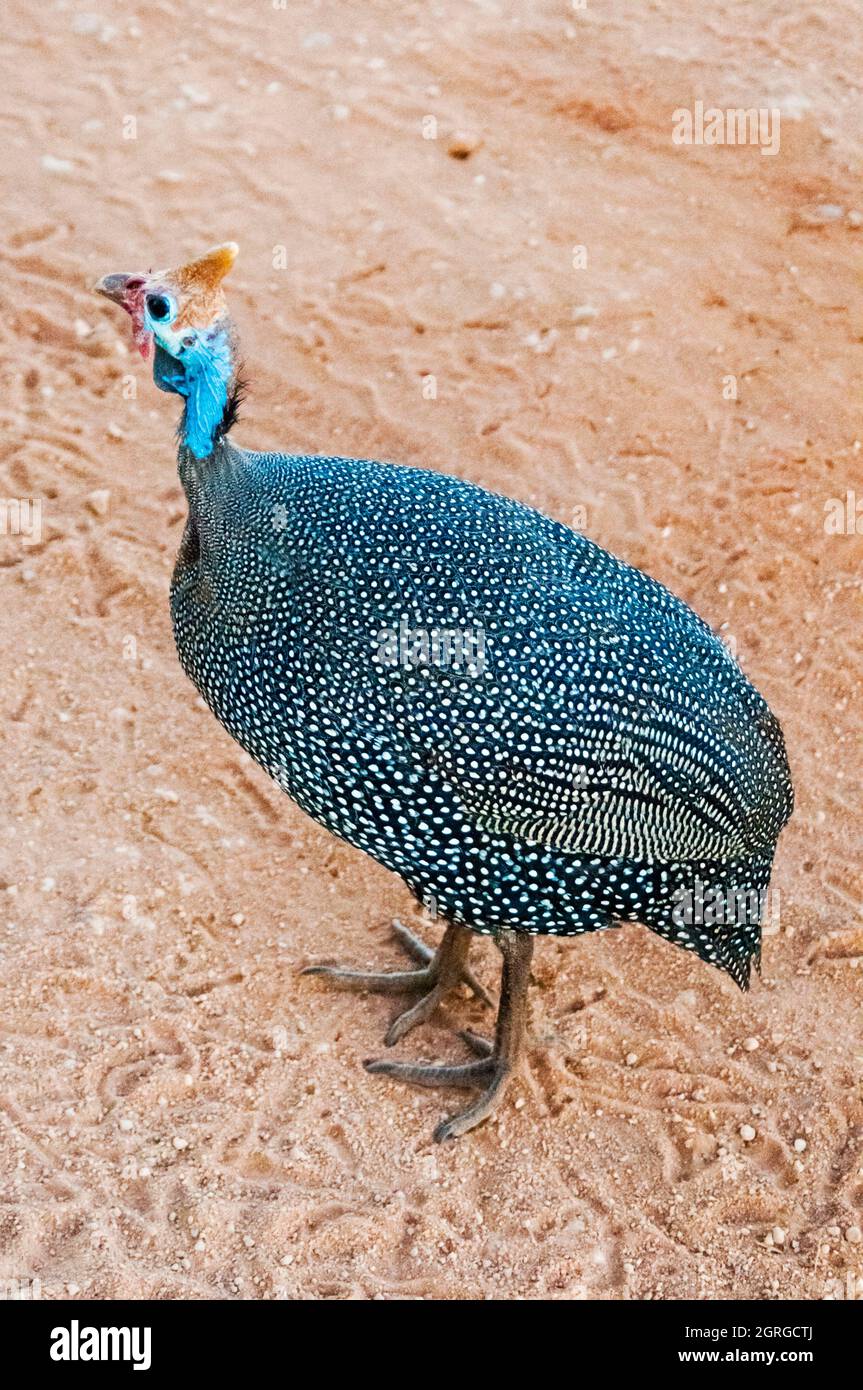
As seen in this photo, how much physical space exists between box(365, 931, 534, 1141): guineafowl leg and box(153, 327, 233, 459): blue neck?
178 centimetres

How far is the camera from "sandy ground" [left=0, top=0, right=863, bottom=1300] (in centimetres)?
404

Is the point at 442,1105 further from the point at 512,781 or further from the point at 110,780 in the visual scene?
the point at 110,780

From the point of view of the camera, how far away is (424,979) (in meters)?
4.75

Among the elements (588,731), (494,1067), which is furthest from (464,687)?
(494,1067)

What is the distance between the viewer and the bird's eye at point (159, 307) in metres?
3.83

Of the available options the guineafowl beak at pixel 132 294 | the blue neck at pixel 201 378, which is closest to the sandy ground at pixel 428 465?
the blue neck at pixel 201 378

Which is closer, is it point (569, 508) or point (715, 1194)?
point (715, 1194)

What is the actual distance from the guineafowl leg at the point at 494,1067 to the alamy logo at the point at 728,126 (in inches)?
210

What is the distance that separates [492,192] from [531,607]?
15.4ft

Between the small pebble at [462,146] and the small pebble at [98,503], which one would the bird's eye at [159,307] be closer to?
the small pebble at [98,503]

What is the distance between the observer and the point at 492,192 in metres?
7.74

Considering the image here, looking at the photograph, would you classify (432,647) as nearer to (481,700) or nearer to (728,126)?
(481,700)

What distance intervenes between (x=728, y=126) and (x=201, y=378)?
4.97 meters

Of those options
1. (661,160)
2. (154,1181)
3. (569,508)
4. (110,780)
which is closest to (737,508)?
(569,508)
